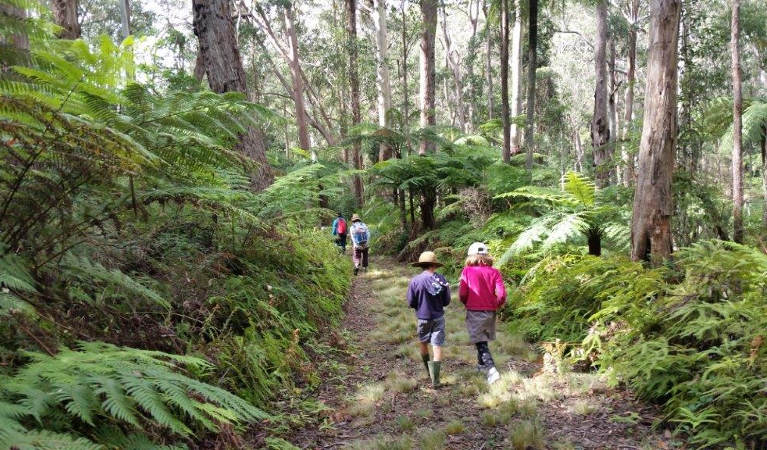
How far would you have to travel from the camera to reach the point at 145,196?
374 cm

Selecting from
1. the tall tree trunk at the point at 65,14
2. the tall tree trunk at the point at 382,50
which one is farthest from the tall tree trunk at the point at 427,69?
the tall tree trunk at the point at 65,14

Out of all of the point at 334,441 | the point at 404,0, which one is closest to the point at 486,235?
the point at 334,441

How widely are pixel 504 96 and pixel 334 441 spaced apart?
8644mm

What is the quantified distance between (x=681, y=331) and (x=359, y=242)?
754cm

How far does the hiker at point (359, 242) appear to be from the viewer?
10750 mm

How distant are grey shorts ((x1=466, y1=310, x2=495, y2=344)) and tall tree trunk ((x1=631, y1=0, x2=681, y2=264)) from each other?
6.88 feet

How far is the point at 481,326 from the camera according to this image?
16.8 ft

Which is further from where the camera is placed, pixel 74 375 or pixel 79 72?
pixel 79 72

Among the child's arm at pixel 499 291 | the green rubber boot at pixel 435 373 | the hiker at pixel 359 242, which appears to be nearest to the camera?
the green rubber boot at pixel 435 373

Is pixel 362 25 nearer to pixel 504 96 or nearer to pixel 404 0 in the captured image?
pixel 404 0

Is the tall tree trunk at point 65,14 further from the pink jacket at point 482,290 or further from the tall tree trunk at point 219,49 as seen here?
the pink jacket at point 482,290

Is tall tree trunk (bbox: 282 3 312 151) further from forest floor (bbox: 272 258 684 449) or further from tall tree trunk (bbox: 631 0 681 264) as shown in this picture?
tall tree trunk (bbox: 631 0 681 264)

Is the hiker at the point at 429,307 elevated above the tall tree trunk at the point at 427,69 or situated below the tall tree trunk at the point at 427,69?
below

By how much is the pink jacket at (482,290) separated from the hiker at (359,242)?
563cm
